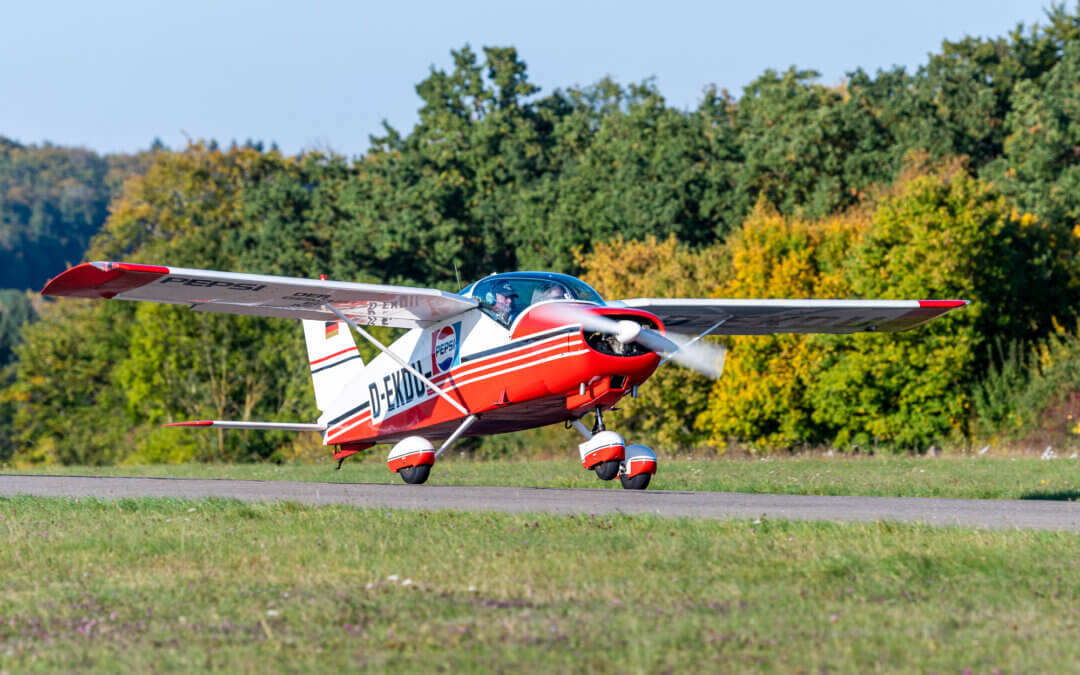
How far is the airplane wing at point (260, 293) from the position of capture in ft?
56.3

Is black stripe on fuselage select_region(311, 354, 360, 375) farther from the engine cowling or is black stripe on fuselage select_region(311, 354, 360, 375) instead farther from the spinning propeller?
the spinning propeller

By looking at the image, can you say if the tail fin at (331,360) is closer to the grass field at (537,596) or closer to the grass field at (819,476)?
the grass field at (819,476)

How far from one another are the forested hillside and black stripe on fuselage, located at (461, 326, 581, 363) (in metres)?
21.4

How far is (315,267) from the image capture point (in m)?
70.7

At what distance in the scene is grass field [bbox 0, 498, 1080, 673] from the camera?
7336 millimetres

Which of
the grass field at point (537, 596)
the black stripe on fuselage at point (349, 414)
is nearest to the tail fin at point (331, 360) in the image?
the black stripe on fuselage at point (349, 414)

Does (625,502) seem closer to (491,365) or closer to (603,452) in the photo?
(603,452)

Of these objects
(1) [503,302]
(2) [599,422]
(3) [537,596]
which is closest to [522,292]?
(1) [503,302]

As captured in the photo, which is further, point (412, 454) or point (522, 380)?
point (412, 454)

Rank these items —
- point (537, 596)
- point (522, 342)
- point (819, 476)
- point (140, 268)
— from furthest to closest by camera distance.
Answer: point (819, 476) < point (522, 342) < point (140, 268) < point (537, 596)

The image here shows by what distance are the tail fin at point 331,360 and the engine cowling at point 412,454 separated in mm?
3408

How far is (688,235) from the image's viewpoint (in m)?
64.3

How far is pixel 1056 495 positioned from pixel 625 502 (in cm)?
683

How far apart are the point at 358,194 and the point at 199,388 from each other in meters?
14.9
